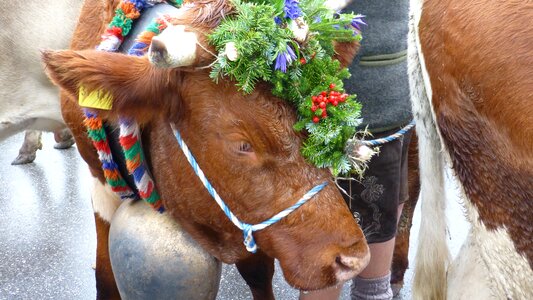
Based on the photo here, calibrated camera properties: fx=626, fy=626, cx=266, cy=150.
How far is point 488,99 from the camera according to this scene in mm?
1556

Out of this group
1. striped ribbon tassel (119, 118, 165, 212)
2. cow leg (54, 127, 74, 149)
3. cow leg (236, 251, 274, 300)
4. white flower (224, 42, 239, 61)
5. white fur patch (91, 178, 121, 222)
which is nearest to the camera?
white flower (224, 42, 239, 61)

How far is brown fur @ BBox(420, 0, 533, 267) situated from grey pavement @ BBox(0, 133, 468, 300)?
1043 mm

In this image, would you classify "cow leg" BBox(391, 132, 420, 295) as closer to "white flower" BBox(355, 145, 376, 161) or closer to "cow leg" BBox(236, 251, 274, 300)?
"cow leg" BBox(236, 251, 274, 300)

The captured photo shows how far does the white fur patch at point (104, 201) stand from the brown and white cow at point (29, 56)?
0.96 meters

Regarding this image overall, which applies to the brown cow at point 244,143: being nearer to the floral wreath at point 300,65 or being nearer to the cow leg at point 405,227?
the floral wreath at point 300,65

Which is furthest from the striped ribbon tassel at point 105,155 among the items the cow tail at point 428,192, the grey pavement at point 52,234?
the grey pavement at point 52,234

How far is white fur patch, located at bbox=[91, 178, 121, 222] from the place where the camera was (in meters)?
2.44

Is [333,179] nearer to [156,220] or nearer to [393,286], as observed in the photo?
[156,220]

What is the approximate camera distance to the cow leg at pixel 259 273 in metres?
2.63

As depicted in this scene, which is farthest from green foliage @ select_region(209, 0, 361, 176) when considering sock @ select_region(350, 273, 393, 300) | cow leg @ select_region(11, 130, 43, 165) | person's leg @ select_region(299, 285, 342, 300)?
cow leg @ select_region(11, 130, 43, 165)

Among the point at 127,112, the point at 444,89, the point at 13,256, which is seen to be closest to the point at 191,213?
the point at 127,112

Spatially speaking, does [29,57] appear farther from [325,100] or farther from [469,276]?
[469,276]

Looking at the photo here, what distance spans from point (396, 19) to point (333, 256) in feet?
3.44

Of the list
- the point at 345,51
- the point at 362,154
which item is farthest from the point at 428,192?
the point at 345,51
